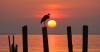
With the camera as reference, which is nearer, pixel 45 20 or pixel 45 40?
pixel 45 40

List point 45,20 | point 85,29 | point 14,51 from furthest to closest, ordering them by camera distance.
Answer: point 45,20 → point 14,51 → point 85,29

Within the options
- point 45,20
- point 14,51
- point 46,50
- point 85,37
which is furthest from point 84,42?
point 45,20

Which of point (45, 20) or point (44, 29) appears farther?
point (45, 20)

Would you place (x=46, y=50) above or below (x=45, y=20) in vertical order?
below

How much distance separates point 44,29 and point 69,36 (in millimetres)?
1453

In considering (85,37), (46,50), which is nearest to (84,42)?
(85,37)

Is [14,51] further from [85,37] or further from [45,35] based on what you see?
[85,37]

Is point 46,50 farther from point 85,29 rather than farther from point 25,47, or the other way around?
point 85,29

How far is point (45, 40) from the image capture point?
18.1 meters

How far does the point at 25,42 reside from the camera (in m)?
18.3

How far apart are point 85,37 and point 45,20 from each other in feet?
22.7

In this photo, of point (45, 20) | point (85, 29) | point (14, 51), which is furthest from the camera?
point (45, 20)

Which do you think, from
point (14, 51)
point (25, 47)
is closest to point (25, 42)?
point (25, 47)

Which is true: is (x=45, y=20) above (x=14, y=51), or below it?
above
